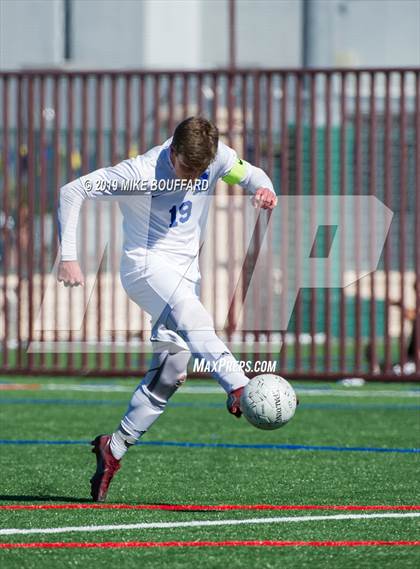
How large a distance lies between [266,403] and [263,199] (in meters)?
1.05

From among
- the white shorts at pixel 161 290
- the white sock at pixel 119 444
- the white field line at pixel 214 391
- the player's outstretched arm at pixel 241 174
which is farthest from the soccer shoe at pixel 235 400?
the white field line at pixel 214 391

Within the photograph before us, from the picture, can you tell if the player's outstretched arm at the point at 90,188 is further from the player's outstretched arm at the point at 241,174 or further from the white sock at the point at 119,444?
the white sock at the point at 119,444

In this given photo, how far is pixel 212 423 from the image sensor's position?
39.1ft

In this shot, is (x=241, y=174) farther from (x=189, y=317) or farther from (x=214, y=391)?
(x=214, y=391)

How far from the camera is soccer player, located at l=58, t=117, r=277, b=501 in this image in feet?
25.0

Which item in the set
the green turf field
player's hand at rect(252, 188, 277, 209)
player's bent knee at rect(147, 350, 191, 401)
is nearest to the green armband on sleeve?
player's hand at rect(252, 188, 277, 209)

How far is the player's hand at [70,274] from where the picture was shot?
738 cm

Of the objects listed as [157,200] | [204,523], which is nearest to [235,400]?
[204,523]

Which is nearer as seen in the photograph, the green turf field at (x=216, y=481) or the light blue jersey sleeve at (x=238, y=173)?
the green turf field at (x=216, y=481)

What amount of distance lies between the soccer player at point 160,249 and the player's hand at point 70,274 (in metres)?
0.07

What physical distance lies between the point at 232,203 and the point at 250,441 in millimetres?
6166

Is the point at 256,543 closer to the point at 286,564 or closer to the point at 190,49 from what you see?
the point at 286,564

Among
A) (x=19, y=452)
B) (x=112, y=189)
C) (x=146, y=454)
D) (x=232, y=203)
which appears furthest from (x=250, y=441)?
(x=232, y=203)

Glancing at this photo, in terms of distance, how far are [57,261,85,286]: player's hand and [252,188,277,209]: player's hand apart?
940mm
